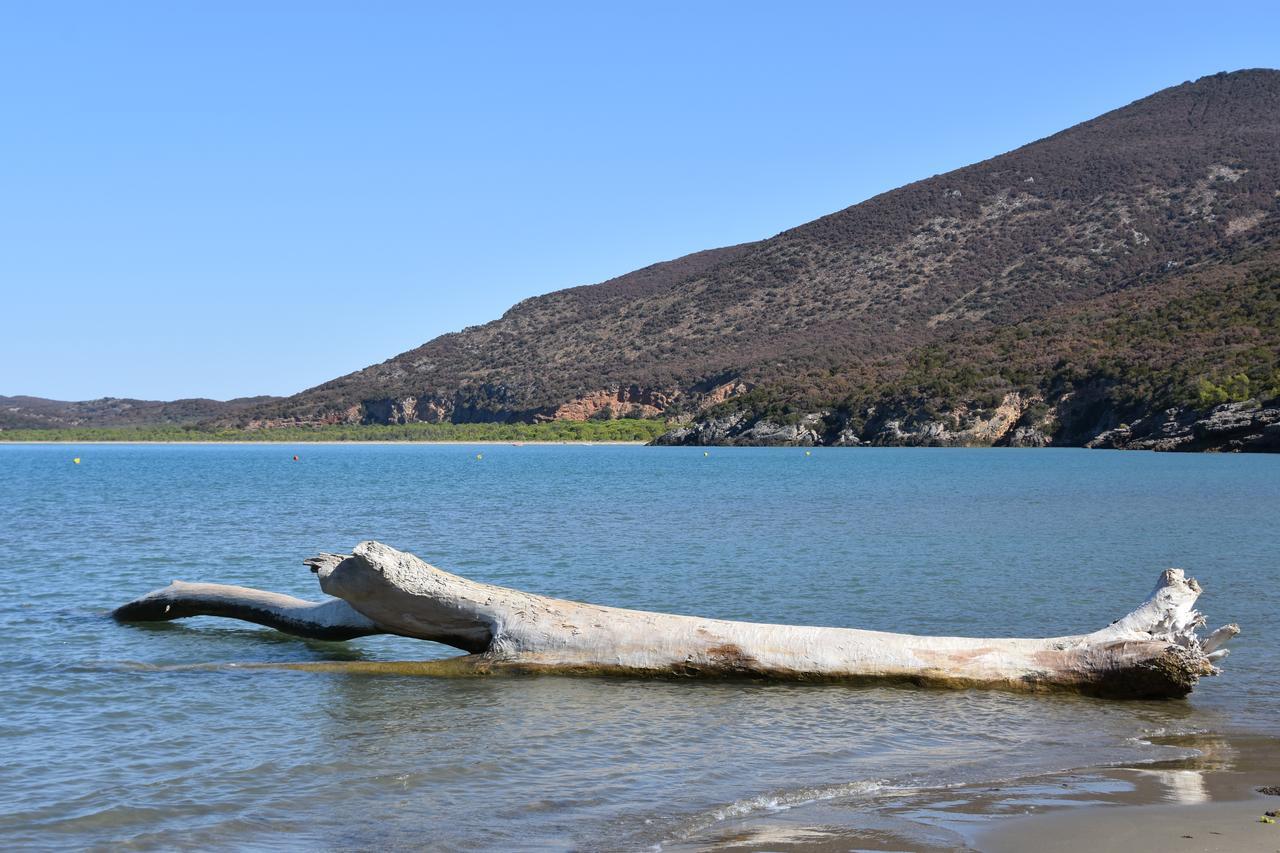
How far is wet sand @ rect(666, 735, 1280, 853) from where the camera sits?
673 centimetres

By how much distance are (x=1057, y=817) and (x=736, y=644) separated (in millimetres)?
4429

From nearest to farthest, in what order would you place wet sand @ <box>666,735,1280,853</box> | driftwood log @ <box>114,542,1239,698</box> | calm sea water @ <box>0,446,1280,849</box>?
1. wet sand @ <box>666,735,1280,853</box>
2. calm sea water @ <box>0,446,1280,849</box>
3. driftwood log @ <box>114,542,1239,698</box>

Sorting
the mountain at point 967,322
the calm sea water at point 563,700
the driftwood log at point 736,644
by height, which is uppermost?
the mountain at point 967,322

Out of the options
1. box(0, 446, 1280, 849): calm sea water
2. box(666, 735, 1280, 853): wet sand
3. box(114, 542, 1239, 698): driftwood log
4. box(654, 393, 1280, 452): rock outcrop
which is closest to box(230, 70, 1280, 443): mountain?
box(654, 393, 1280, 452): rock outcrop

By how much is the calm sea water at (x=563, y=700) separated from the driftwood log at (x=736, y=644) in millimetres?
223

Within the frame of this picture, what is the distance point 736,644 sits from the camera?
11383mm

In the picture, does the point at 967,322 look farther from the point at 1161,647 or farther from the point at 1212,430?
the point at 1161,647

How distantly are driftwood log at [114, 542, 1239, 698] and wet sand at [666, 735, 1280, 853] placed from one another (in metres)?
2.19

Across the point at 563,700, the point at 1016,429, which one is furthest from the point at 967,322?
the point at 563,700

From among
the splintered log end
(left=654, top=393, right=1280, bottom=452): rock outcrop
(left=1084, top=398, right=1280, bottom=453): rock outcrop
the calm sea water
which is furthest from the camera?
(left=654, top=393, right=1280, bottom=452): rock outcrop

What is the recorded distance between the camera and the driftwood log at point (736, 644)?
1082cm

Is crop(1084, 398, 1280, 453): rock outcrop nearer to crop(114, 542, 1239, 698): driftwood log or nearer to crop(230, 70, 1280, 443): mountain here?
crop(230, 70, 1280, 443): mountain

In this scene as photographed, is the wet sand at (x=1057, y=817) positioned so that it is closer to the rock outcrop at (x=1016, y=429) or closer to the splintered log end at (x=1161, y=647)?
the splintered log end at (x=1161, y=647)

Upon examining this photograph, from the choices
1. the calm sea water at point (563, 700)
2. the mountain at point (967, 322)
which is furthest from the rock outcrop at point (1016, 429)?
→ the calm sea water at point (563, 700)
